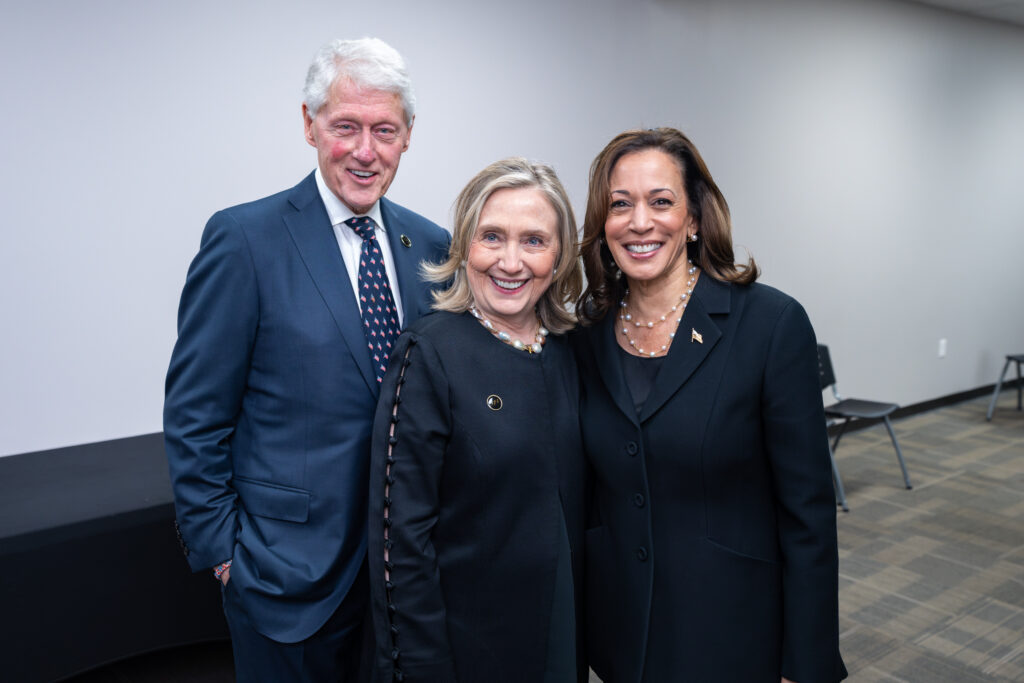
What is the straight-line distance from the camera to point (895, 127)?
20.1 feet

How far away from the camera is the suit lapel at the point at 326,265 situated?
5.45ft

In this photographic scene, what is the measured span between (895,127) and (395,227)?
18.0 ft

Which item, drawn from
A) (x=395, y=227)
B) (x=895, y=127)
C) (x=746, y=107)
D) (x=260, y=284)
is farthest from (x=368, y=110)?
(x=895, y=127)

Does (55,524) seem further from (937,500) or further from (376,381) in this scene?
(937,500)

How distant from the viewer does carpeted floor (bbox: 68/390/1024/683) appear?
3.03 metres

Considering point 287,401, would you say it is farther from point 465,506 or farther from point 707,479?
point 707,479

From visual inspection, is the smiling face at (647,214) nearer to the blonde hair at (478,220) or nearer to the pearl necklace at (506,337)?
the blonde hair at (478,220)

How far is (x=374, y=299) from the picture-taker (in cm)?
175

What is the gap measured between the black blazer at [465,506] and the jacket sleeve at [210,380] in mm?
342

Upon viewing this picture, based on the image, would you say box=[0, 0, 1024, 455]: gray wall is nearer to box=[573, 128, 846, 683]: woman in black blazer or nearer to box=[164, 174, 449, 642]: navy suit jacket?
box=[164, 174, 449, 642]: navy suit jacket

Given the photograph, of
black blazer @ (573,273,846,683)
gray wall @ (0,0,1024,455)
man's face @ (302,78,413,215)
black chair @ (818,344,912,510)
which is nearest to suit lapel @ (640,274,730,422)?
black blazer @ (573,273,846,683)

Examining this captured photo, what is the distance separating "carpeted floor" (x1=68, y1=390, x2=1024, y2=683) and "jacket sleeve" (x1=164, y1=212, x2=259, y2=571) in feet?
5.08

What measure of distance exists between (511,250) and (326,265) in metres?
0.41

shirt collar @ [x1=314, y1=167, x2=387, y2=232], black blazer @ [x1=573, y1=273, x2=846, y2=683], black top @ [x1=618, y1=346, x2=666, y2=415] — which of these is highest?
shirt collar @ [x1=314, y1=167, x2=387, y2=232]
